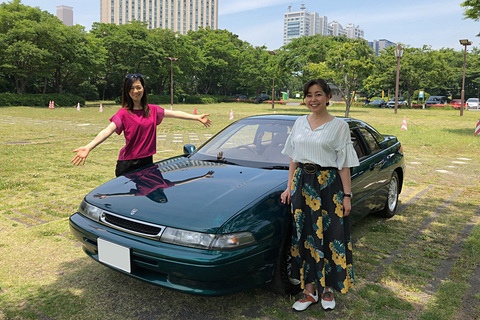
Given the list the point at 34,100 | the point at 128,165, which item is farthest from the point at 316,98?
Answer: the point at 34,100

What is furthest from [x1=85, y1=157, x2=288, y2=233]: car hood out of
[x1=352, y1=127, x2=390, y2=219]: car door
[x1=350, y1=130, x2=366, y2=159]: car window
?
[x1=350, y1=130, x2=366, y2=159]: car window

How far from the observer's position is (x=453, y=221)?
17.6 ft

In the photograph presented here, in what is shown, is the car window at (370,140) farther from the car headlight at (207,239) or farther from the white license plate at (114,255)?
the white license plate at (114,255)

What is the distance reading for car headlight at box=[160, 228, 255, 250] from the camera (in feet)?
8.54

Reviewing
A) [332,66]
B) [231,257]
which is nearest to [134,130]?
[231,257]

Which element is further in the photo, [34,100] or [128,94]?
[34,100]

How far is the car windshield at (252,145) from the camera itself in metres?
3.86

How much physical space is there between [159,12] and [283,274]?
673 ft

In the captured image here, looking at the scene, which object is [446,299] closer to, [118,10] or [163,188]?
[163,188]

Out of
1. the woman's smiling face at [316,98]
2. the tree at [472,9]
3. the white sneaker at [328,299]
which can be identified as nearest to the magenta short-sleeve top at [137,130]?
the woman's smiling face at [316,98]

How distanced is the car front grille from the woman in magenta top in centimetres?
91

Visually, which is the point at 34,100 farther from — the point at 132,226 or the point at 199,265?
the point at 199,265

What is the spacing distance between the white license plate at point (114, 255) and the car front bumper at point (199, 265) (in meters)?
0.03

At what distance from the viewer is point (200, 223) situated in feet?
8.82
